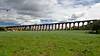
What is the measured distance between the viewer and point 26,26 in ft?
561

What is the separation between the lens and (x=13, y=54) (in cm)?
1959

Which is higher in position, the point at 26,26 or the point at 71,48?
the point at 71,48

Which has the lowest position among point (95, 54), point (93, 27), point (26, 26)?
point (26, 26)

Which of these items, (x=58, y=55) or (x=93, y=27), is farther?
(x=93, y=27)

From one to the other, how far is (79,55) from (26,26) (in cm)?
15129

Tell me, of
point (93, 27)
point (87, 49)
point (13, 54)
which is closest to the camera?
point (13, 54)

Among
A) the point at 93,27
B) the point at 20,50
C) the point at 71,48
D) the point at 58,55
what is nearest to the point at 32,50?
the point at 20,50

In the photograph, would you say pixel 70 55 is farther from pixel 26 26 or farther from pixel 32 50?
pixel 26 26

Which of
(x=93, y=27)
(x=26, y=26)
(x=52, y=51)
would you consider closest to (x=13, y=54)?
(x=52, y=51)

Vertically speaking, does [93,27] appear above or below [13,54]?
below

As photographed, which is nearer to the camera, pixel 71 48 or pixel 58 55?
pixel 58 55

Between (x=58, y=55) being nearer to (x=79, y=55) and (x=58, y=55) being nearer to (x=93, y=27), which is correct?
(x=79, y=55)

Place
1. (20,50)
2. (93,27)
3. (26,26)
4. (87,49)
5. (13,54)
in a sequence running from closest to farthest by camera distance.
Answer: (13,54) → (20,50) → (87,49) → (93,27) → (26,26)

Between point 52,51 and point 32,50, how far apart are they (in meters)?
1.98
